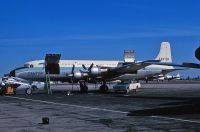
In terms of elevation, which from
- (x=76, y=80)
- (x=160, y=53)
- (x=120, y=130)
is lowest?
(x=120, y=130)

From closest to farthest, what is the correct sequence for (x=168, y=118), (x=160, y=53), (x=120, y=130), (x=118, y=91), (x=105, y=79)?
(x=120, y=130)
(x=168, y=118)
(x=118, y=91)
(x=105, y=79)
(x=160, y=53)

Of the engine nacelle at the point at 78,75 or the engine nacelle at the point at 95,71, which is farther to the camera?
the engine nacelle at the point at 95,71

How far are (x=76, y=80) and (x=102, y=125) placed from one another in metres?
36.8

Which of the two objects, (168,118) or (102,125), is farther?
(168,118)

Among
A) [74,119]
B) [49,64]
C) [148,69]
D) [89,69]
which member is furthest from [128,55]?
[74,119]

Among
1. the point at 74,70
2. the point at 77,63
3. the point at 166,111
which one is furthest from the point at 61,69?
the point at 166,111

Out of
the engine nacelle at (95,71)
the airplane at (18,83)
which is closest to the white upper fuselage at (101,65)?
the engine nacelle at (95,71)

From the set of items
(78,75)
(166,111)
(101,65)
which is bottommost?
(166,111)

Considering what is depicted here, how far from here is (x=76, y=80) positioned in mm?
53875

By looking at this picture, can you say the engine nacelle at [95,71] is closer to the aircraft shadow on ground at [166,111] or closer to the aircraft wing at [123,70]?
the aircraft wing at [123,70]


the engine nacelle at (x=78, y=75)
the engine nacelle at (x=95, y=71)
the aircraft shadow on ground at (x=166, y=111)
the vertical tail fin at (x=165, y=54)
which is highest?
the vertical tail fin at (x=165, y=54)

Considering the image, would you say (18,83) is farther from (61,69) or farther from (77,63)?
(77,63)

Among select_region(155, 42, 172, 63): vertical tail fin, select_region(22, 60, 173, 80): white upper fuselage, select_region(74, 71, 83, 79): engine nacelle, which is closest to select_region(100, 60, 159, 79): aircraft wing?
select_region(22, 60, 173, 80): white upper fuselage

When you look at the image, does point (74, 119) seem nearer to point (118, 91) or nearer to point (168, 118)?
point (168, 118)
